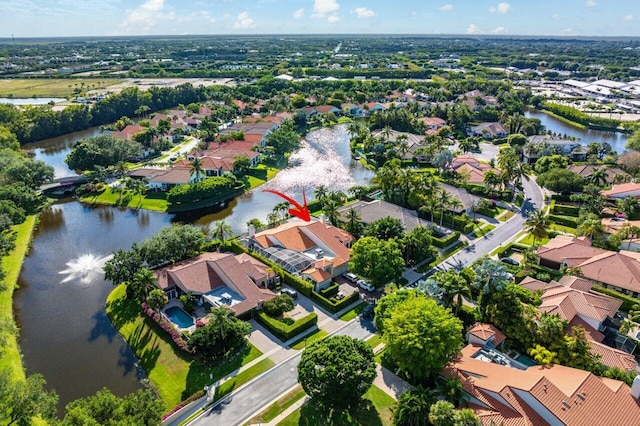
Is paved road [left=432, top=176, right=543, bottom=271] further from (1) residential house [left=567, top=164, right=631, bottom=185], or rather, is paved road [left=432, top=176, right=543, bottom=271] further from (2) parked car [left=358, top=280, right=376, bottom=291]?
(1) residential house [left=567, top=164, right=631, bottom=185]

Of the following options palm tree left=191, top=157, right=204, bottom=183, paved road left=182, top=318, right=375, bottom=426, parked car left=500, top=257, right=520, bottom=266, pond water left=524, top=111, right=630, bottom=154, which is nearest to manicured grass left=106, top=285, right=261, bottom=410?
paved road left=182, top=318, right=375, bottom=426

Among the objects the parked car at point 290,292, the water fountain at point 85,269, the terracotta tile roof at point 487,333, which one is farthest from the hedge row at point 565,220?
the water fountain at point 85,269

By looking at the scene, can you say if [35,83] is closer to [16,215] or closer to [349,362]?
[16,215]

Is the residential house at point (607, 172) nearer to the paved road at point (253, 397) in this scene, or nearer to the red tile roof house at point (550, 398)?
the red tile roof house at point (550, 398)

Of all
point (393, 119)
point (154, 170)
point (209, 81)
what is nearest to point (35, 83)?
point (209, 81)

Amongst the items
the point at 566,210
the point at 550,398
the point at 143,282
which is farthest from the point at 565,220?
the point at 143,282

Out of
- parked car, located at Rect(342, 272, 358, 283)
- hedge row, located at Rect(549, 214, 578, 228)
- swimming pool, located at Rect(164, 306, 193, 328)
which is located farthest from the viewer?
hedge row, located at Rect(549, 214, 578, 228)
